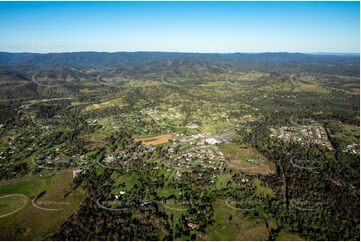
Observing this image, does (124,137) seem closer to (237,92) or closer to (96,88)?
(237,92)

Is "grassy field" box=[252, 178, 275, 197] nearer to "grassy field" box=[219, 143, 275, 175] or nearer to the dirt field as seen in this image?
"grassy field" box=[219, 143, 275, 175]

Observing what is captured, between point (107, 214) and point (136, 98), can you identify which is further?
point (136, 98)

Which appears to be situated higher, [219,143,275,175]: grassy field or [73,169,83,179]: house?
[219,143,275,175]: grassy field

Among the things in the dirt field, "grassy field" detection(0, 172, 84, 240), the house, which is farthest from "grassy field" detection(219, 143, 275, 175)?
"grassy field" detection(0, 172, 84, 240)

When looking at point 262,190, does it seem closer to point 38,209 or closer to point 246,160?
point 246,160

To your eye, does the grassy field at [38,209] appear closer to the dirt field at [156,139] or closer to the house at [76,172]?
the house at [76,172]

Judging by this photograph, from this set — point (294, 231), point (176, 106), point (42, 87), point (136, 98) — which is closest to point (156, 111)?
point (176, 106)
